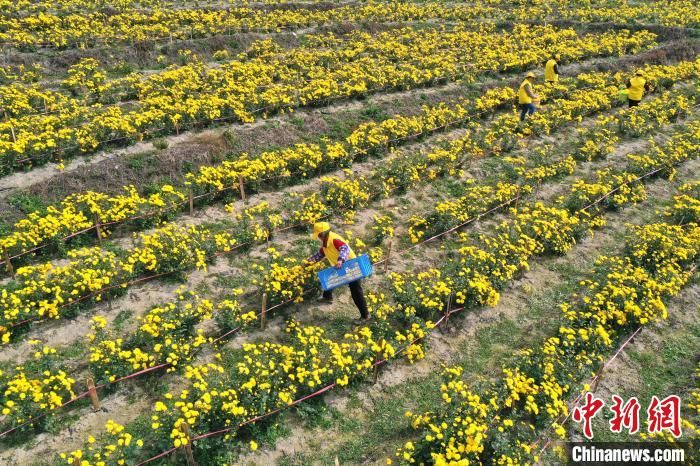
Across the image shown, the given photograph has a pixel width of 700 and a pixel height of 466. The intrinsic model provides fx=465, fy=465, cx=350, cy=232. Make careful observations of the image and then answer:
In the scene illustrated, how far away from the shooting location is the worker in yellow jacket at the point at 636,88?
18656 millimetres

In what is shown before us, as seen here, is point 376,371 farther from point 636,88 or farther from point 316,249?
point 636,88

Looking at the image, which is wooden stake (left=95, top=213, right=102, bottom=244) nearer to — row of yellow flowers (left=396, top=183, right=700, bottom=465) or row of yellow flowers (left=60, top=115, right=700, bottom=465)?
row of yellow flowers (left=60, top=115, right=700, bottom=465)

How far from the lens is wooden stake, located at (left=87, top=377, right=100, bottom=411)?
23.5 ft

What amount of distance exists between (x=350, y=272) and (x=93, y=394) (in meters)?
4.70

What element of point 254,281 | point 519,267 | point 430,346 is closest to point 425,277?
point 430,346

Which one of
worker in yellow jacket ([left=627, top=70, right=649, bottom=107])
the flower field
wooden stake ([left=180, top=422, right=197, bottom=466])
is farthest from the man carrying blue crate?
worker in yellow jacket ([left=627, top=70, right=649, bottom=107])

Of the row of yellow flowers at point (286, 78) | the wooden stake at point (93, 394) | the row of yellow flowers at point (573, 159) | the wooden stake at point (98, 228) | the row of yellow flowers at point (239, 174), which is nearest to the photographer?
the wooden stake at point (93, 394)

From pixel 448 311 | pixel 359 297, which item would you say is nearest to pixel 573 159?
pixel 448 311

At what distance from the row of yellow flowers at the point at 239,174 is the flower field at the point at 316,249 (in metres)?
0.09

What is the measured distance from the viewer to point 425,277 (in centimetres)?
1048

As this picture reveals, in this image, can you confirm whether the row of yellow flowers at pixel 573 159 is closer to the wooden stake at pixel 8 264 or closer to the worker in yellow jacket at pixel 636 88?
the worker in yellow jacket at pixel 636 88

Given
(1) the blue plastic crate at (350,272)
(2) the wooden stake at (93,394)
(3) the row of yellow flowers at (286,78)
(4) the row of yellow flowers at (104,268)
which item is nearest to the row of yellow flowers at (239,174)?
(4) the row of yellow flowers at (104,268)

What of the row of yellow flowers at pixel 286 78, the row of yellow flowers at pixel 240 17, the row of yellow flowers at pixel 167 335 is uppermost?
the row of yellow flowers at pixel 240 17

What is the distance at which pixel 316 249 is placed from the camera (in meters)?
11.5
